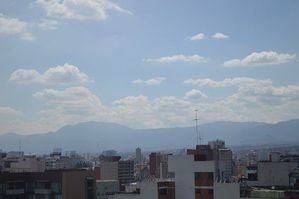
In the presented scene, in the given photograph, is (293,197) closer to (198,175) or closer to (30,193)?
(198,175)

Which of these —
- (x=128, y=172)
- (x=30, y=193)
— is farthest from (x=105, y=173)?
(x=30, y=193)

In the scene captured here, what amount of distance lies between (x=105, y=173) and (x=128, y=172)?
47.4 ft

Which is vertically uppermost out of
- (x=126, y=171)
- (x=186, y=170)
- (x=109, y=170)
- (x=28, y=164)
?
(x=28, y=164)

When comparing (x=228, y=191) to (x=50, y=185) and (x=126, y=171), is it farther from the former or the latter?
(x=126, y=171)

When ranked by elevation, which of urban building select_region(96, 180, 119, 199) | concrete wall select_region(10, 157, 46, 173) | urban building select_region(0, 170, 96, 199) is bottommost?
urban building select_region(96, 180, 119, 199)

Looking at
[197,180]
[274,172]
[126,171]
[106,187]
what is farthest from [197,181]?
[126,171]

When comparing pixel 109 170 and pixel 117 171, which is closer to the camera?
pixel 109 170

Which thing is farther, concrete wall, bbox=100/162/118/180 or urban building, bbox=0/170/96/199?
concrete wall, bbox=100/162/118/180

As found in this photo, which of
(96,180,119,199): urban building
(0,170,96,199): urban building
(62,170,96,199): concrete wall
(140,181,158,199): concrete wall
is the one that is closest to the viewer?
(140,181,158,199): concrete wall

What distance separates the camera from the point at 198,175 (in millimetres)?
32938

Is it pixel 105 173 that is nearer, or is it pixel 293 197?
pixel 293 197

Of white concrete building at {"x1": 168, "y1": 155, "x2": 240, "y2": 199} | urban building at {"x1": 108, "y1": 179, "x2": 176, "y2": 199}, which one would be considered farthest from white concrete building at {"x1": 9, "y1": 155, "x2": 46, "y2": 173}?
white concrete building at {"x1": 168, "y1": 155, "x2": 240, "y2": 199}

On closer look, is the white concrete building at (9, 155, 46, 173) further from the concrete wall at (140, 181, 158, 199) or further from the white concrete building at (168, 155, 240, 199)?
the white concrete building at (168, 155, 240, 199)

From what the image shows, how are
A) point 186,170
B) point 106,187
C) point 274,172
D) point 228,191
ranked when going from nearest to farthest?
point 228,191
point 186,170
point 274,172
point 106,187
